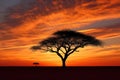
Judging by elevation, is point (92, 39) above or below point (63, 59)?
above

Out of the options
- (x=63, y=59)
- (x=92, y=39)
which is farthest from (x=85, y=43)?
(x=63, y=59)

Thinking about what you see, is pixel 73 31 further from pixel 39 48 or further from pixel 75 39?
pixel 39 48

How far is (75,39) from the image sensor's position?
174ft
